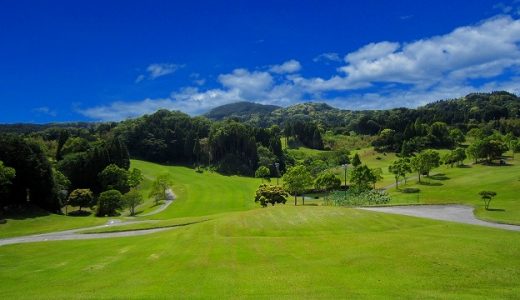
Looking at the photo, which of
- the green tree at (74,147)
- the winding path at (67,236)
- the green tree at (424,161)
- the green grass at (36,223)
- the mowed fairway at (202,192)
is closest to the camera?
the winding path at (67,236)

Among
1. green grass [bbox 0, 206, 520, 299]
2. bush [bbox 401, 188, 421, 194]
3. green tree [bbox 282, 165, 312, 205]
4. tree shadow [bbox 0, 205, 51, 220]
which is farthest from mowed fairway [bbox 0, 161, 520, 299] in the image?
bush [bbox 401, 188, 421, 194]

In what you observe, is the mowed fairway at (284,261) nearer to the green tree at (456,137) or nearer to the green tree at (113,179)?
the green tree at (113,179)

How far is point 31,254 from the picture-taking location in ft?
120

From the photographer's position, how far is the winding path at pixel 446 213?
137ft

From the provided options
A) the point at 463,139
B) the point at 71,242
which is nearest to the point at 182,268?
the point at 71,242

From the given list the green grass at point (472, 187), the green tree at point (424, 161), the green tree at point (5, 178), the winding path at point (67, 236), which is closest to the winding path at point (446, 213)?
the green grass at point (472, 187)

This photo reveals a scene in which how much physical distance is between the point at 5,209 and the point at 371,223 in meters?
48.5

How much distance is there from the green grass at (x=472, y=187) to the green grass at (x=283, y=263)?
74.8 feet

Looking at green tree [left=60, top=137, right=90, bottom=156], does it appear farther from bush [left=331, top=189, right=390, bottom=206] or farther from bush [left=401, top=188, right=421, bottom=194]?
bush [left=401, top=188, right=421, bottom=194]

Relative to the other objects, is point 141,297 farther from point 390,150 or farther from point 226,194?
point 390,150

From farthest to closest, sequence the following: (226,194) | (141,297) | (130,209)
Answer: (226,194) < (130,209) < (141,297)

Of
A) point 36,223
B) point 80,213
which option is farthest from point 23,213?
point 80,213

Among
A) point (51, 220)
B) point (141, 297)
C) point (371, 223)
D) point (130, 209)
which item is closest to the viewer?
point (141, 297)

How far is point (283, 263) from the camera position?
26.5 meters
